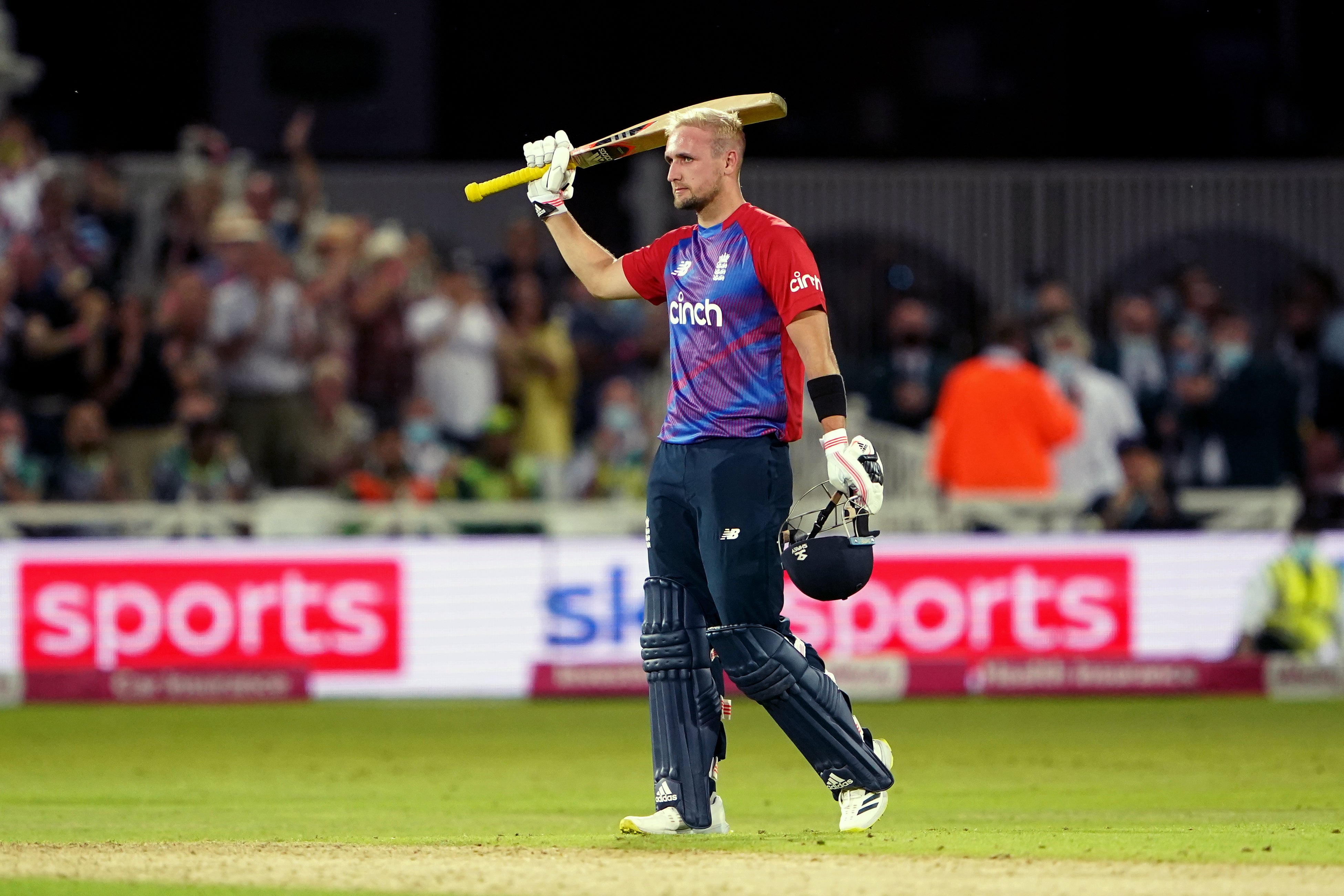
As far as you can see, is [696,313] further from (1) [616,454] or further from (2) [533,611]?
(1) [616,454]

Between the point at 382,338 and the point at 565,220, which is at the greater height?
the point at 565,220

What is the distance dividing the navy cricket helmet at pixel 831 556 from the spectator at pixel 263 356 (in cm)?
922

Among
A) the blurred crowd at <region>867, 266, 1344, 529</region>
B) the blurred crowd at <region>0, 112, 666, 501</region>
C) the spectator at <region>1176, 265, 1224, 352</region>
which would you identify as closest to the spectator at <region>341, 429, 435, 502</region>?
the blurred crowd at <region>0, 112, 666, 501</region>

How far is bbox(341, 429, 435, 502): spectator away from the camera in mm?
15422

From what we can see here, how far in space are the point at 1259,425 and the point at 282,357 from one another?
7.22 metres

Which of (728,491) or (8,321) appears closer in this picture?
(728,491)

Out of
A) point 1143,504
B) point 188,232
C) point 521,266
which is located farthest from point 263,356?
point 1143,504

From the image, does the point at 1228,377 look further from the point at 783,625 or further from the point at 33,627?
the point at 783,625

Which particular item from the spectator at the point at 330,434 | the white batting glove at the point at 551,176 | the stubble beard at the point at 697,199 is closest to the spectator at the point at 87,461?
the spectator at the point at 330,434

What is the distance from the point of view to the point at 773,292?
729 cm

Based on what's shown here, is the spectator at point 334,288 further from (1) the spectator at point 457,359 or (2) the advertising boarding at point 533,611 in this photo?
(2) the advertising boarding at point 533,611

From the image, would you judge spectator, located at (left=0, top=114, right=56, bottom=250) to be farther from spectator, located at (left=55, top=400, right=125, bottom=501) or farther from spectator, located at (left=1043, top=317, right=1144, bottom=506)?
spectator, located at (left=1043, top=317, right=1144, bottom=506)

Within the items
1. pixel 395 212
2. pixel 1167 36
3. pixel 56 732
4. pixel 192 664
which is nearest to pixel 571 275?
pixel 395 212

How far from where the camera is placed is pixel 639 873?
6578 mm
